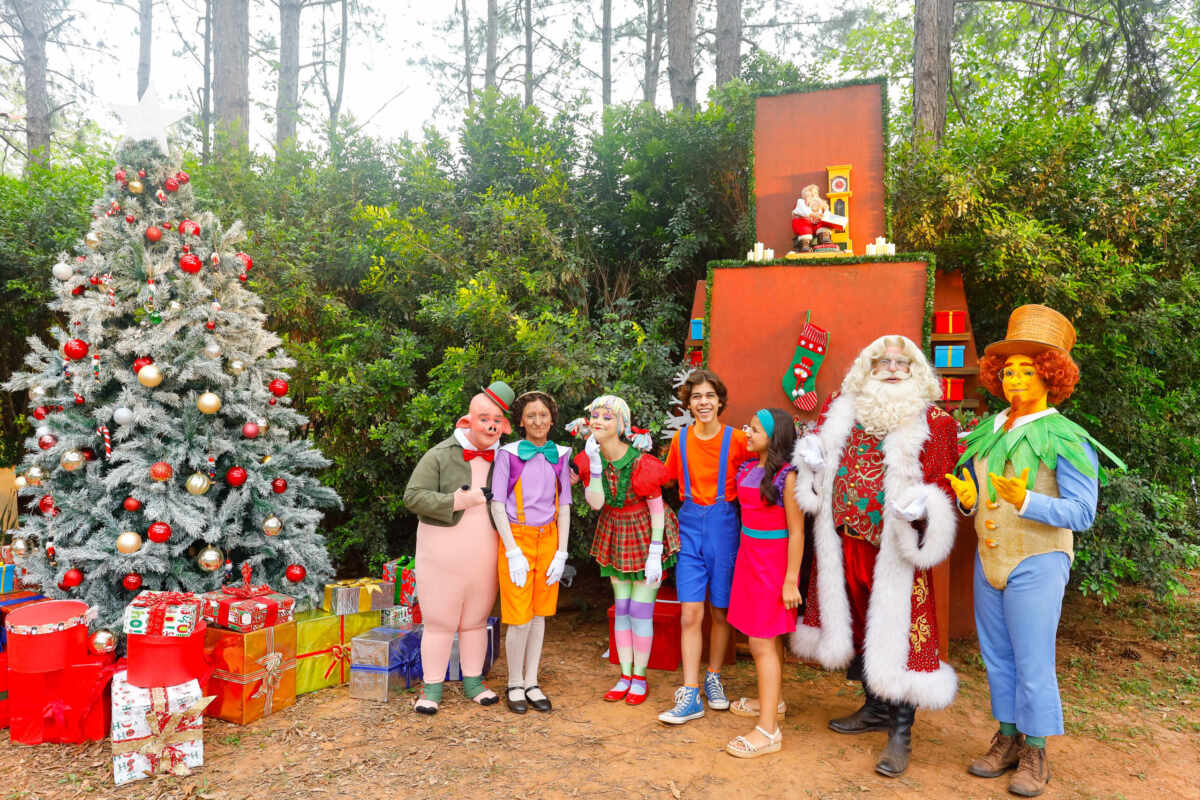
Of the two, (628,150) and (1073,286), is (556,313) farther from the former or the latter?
(1073,286)

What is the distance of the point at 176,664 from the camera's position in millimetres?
3484

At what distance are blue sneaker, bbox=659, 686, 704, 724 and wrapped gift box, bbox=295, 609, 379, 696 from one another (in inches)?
78.8

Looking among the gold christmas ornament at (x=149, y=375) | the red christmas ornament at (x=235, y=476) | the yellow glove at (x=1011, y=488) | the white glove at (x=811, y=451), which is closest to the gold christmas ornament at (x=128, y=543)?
the red christmas ornament at (x=235, y=476)

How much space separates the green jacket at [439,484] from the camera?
3990 millimetres

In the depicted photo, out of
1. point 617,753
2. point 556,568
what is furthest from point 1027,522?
point 556,568

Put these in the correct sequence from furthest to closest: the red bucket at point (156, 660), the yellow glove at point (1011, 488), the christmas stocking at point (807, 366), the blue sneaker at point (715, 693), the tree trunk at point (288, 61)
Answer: the tree trunk at point (288, 61)
the christmas stocking at point (807, 366)
the blue sneaker at point (715, 693)
the red bucket at point (156, 660)
the yellow glove at point (1011, 488)

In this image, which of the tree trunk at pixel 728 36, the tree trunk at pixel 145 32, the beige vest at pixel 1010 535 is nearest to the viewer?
the beige vest at pixel 1010 535

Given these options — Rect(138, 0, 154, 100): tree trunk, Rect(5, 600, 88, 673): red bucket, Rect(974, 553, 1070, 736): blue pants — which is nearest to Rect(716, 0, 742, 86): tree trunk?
Rect(974, 553, 1070, 736): blue pants

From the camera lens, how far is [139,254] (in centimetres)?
418

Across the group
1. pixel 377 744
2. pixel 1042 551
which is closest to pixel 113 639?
pixel 377 744

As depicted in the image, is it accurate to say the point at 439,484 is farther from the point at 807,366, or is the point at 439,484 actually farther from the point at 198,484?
the point at 807,366

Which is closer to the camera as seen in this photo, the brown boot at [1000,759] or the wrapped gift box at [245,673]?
the brown boot at [1000,759]

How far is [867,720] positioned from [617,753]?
4.68 feet

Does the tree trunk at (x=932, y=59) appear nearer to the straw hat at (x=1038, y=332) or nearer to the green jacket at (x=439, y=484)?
the straw hat at (x=1038, y=332)
